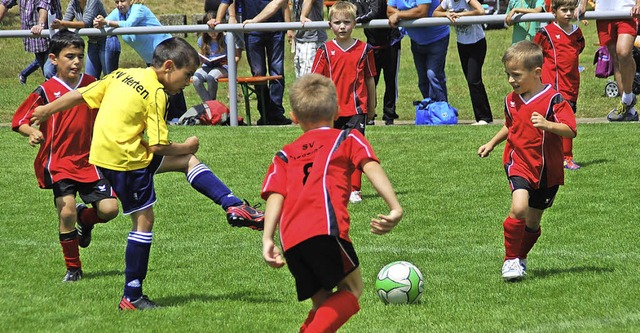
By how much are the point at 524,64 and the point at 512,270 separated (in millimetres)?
1349

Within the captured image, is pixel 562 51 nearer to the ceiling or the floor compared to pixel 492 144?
nearer to the floor

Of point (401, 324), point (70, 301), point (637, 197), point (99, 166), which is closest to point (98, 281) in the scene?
point (70, 301)

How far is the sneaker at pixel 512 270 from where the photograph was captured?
23.2 feet

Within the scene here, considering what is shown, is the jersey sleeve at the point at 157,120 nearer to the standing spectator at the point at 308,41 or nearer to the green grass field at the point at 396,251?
the green grass field at the point at 396,251

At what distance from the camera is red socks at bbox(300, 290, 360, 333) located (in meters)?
4.98

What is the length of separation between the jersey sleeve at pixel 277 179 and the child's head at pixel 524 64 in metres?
2.39

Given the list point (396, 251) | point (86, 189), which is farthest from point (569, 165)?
point (86, 189)

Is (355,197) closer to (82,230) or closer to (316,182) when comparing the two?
(82,230)

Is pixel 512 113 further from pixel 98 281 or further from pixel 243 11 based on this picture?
pixel 243 11

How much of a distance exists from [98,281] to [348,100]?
3.49 meters

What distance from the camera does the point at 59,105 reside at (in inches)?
269

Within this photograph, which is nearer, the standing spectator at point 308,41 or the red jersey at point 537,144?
the red jersey at point 537,144

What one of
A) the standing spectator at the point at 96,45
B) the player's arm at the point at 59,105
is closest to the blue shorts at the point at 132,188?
the player's arm at the point at 59,105

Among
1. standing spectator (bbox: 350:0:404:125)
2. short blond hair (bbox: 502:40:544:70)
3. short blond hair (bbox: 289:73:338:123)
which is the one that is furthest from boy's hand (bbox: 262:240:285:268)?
standing spectator (bbox: 350:0:404:125)
